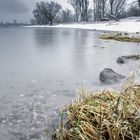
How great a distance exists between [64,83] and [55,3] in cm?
6979

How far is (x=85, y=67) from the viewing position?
6.07m

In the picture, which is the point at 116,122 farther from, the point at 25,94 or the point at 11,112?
the point at 25,94

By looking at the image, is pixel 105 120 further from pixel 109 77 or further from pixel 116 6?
pixel 116 6

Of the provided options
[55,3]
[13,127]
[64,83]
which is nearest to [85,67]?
[64,83]

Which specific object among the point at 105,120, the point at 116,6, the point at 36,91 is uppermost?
the point at 116,6

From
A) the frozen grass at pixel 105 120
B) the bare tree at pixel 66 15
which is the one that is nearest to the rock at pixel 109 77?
the frozen grass at pixel 105 120

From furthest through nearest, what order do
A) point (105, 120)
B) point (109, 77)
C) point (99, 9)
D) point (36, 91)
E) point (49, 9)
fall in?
1. point (49, 9)
2. point (99, 9)
3. point (109, 77)
4. point (36, 91)
5. point (105, 120)

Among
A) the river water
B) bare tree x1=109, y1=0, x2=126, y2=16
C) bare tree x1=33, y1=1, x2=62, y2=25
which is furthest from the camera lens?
bare tree x1=33, y1=1, x2=62, y2=25

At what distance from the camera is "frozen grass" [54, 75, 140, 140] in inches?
89.0

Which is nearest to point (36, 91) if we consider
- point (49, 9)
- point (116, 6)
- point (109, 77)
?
point (109, 77)

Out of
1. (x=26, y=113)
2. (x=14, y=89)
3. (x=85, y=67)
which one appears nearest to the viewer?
(x=26, y=113)

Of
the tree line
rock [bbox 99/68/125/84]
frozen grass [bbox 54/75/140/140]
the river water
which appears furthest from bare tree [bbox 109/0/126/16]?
frozen grass [bbox 54/75/140/140]

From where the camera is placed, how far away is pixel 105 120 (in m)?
2.37

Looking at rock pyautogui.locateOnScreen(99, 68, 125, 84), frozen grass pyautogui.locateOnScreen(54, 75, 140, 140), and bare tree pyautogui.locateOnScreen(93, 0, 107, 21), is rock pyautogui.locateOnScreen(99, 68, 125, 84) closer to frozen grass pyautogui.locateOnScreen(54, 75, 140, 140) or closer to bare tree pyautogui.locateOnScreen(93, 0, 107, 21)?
frozen grass pyautogui.locateOnScreen(54, 75, 140, 140)
